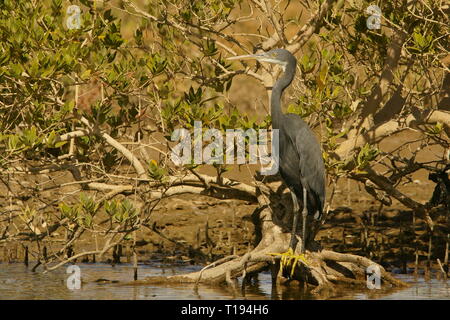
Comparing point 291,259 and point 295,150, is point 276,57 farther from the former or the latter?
point 291,259

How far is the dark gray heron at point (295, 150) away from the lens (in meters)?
11.1

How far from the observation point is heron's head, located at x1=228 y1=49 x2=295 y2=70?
11227mm

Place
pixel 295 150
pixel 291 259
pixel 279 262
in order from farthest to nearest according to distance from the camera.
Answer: pixel 279 262 → pixel 291 259 → pixel 295 150

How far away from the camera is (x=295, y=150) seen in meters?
11.5

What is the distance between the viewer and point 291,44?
12.0m

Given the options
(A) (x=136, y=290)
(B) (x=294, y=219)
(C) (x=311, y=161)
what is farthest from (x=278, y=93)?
(A) (x=136, y=290)

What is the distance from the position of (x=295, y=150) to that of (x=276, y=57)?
1142mm

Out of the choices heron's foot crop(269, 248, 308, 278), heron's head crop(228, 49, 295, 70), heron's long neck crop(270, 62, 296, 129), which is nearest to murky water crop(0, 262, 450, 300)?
heron's foot crop(269, 248, 308, 278)

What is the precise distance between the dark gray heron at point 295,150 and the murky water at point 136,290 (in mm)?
813

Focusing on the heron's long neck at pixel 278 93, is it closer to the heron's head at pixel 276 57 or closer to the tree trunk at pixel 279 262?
the heron's head at pixel 276 57

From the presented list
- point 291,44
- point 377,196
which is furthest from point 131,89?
point 377,196

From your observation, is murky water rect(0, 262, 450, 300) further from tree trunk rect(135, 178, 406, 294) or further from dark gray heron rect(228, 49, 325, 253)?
dark gray heron rect(228, 49, 325, 253)

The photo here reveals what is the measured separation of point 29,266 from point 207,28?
434 cm

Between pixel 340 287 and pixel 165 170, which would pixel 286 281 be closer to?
pixel 340 287
